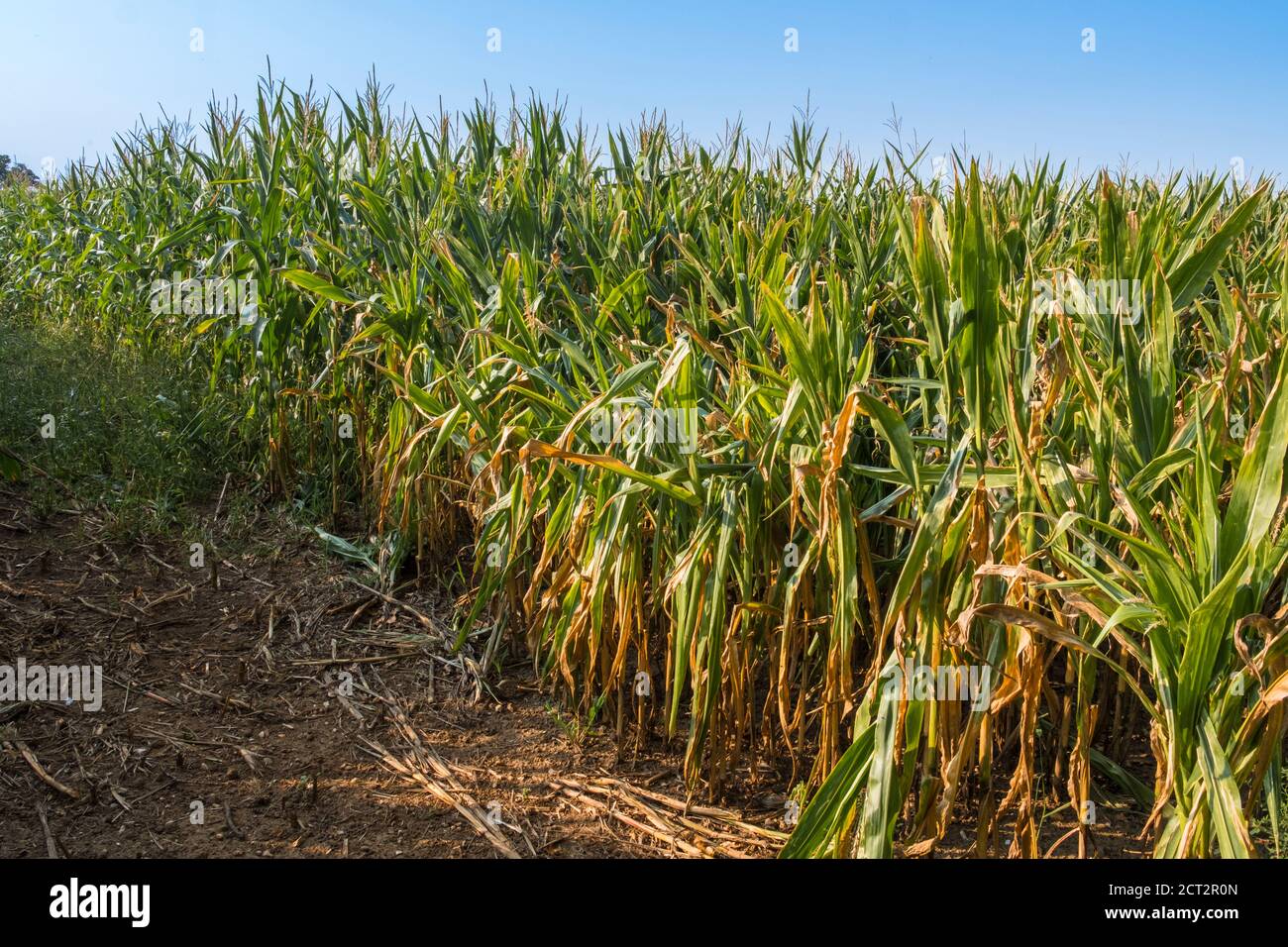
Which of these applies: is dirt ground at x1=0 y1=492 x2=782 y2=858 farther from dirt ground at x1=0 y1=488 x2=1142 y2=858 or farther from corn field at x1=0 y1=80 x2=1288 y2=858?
corn field at x1=0 y1=80 x2=1288 y2=858

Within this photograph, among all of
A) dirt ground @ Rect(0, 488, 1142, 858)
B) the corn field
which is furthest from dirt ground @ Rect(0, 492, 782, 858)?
the corn field

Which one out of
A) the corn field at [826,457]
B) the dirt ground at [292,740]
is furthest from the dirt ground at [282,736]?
the corn field at [826,457]

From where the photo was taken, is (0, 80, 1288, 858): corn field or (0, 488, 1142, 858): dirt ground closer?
(0, 80, 1288, 858): corn field

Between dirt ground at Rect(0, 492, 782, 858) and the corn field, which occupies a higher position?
the corn field

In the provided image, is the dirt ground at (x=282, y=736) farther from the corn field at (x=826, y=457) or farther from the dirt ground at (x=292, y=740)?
the corn field at (x=826, y=457)

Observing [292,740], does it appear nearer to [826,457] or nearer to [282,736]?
[282,736]

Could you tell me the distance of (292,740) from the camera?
2.93 metres

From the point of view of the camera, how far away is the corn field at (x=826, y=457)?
1678mm

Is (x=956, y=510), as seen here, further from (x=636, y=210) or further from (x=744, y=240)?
(x=636, y=210)

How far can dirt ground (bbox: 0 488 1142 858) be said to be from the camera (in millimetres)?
2477

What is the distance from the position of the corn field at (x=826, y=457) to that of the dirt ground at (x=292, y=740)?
0.51 feet

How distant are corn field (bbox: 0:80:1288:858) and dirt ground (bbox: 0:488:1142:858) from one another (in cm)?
16

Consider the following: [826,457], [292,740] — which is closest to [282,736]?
[292,740]

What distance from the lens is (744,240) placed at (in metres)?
3.36
